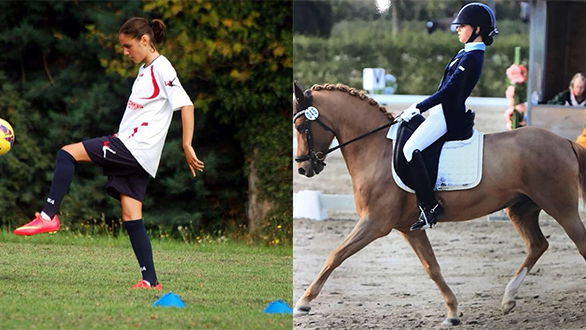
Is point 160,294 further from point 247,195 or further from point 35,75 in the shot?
point 35,75

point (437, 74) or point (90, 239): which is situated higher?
point (437, 74)

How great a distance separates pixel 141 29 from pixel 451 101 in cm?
174

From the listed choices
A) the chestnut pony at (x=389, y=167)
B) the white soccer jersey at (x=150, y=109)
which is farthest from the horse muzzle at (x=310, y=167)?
the white soccer jersey at (x=150, y=109)

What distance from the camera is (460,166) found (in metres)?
5.80

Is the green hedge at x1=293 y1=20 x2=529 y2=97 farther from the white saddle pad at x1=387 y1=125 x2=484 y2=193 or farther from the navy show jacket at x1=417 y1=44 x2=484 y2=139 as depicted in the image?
the navy show jacket at x1=417 y1=44 x2=484 y2=139

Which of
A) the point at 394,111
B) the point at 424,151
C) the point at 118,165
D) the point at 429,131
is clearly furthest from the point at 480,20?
the point at 394,111

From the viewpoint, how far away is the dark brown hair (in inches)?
234

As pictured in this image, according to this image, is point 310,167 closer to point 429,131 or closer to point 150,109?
point 429,131

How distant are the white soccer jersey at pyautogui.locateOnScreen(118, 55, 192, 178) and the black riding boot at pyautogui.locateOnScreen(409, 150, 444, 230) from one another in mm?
1259

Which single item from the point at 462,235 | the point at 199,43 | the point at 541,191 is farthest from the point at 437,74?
the point at 541,191

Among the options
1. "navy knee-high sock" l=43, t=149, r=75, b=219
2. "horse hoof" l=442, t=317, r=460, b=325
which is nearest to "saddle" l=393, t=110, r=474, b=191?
"horse hoof" l=442, t=317, r=460, b=325

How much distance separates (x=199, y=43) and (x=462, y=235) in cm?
356

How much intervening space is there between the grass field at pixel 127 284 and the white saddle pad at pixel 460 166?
1.11 m

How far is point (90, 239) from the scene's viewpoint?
9344 millimetres
